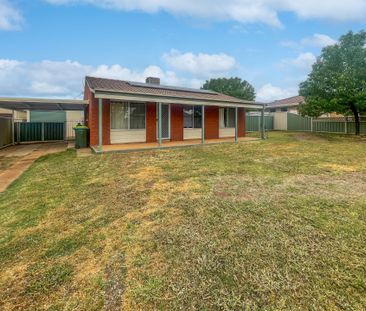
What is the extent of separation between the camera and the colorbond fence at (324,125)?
19.2 metres

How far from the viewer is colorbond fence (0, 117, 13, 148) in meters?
14.3

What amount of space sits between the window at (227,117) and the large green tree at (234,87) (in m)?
16.7

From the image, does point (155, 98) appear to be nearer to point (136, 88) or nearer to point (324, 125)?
point (136, 88)

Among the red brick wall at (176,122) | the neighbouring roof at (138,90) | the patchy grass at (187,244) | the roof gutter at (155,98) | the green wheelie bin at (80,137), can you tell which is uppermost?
the neighbouring roof at (138,90)

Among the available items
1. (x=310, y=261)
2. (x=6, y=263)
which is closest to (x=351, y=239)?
(x=310, y=261)

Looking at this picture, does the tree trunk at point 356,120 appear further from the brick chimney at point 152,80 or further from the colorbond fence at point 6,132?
the colorbond fence at point 6,132

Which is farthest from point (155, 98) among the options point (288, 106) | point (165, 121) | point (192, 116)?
point (288, 106)

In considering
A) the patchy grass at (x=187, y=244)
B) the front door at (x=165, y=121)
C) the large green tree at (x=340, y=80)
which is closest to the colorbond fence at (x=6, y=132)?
the front door at (x=165, y=121)

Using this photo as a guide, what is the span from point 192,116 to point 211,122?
1549 millimetres

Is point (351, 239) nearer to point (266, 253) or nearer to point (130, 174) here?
point (266, 253)

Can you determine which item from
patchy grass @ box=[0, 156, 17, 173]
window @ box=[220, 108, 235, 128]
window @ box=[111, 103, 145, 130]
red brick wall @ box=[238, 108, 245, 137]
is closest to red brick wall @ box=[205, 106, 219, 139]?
window @ box=[220, 108, 235, 128]

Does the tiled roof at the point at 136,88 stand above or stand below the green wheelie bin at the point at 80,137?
above

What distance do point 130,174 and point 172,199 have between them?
Answer: 255 cm

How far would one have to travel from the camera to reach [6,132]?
1538cm
